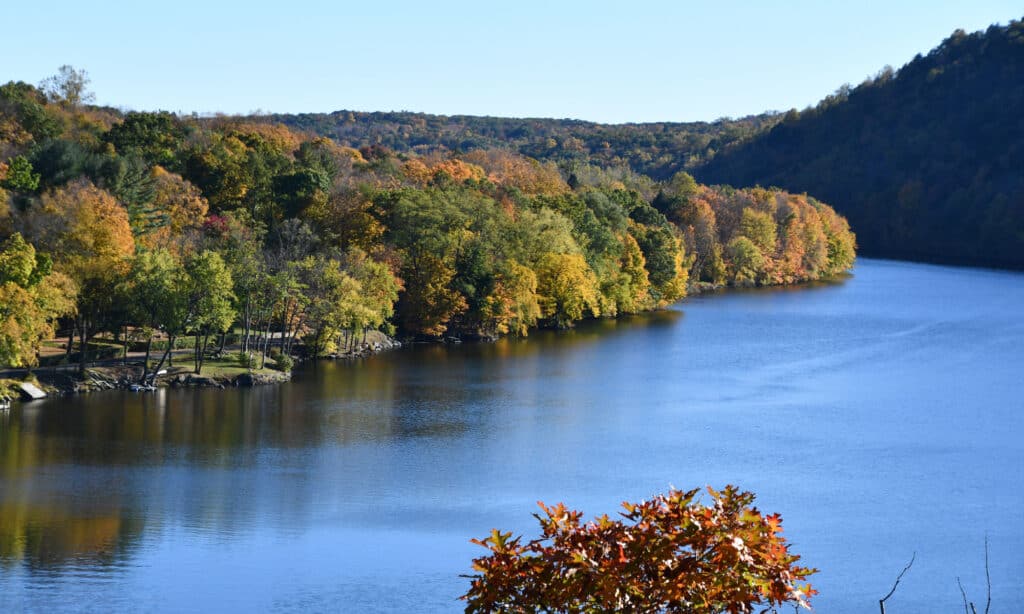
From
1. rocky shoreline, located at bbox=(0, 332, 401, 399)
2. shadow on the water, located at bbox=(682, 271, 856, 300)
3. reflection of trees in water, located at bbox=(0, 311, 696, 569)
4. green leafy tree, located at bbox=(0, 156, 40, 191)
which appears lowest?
reflection of trees in water, located at bbox=(0, 311, 696, 569)

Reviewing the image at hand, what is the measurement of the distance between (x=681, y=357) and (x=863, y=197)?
83.6 metres

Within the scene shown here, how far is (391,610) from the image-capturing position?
798 inches

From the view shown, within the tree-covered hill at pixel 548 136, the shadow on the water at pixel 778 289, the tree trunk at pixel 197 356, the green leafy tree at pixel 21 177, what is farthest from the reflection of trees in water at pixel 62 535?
the tree-covered hill at pixel 548 136

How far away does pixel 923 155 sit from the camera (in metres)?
130

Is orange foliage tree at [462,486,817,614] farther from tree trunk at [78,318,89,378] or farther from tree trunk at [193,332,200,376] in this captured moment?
tree trunk at [193,332,200,376]

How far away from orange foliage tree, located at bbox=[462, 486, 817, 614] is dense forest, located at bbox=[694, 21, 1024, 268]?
9982 cm

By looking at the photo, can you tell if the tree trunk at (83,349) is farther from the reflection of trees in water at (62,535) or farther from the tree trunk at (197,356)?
the reflection of trees in water at (62,535)

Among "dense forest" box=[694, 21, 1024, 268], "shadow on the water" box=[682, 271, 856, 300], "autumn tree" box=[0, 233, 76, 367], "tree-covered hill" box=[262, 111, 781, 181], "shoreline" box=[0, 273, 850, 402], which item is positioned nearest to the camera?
"autumn tree" box=[0, 233, 76, 367]

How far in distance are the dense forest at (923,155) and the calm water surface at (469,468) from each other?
222 feet

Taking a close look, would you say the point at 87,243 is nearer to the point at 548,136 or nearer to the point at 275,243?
the point at 275,243

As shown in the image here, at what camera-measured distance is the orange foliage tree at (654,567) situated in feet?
32.3

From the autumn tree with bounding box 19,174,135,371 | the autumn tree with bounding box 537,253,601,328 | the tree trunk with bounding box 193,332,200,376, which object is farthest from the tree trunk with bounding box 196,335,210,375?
the autumn tree with bounding box 537,253,601,328

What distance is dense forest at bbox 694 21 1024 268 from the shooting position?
115188 mm

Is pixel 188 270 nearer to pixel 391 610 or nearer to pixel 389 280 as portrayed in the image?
pixel 389 280
